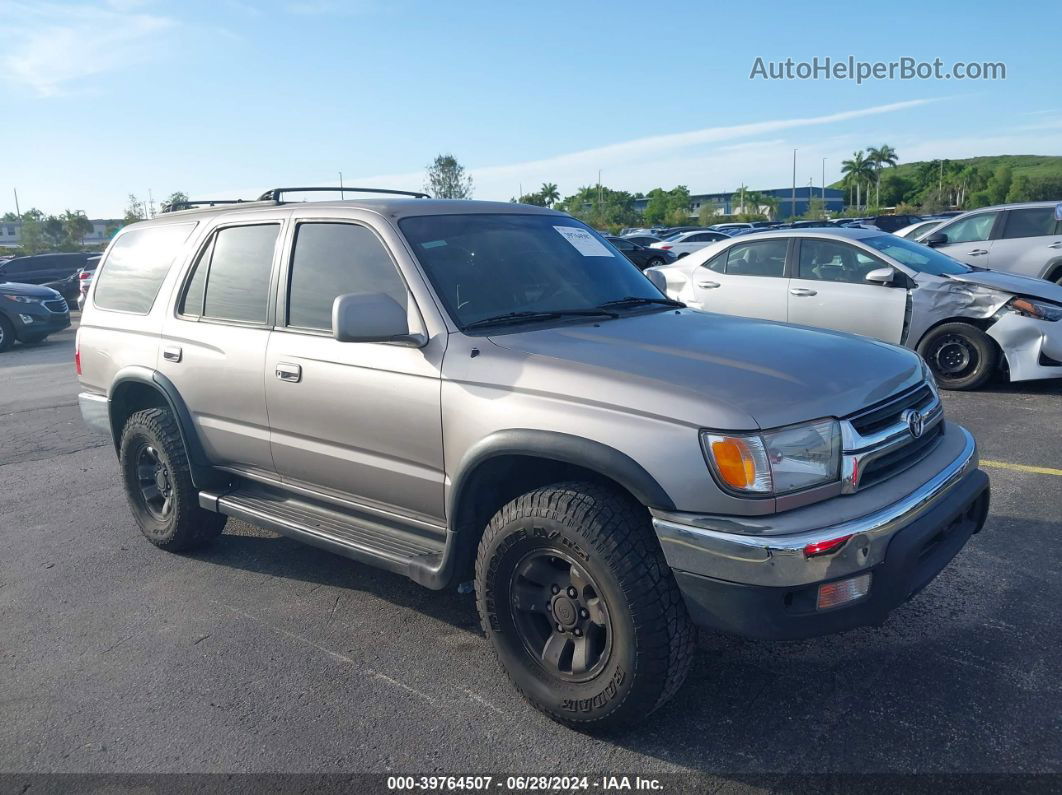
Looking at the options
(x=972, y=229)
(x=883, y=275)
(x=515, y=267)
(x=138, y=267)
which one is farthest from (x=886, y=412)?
(x=972, y=229)

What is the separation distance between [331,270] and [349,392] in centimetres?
65

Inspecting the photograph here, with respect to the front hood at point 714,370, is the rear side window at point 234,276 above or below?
above

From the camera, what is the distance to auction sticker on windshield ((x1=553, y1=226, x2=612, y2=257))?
14.1 feet

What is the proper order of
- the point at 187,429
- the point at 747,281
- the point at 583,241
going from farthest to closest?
the point at 747,281, the point at 187,429, the point at 583,241

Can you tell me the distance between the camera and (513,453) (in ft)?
10.1

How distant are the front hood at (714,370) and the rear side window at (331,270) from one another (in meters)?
0.71

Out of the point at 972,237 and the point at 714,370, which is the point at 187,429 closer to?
the point at 714,370

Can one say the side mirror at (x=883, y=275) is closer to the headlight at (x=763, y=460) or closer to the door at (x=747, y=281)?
the door at (x=747, y=281)

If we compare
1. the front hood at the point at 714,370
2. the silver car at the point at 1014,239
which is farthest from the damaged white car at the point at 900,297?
the front hood at the point at 714,370

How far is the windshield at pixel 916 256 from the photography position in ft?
27.4

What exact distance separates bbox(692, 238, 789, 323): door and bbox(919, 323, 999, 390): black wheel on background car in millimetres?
1439

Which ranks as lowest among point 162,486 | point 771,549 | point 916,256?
point 162,486

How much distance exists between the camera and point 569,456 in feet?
9.56

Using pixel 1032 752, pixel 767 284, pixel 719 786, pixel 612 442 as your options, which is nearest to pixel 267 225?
pixel 612 442
